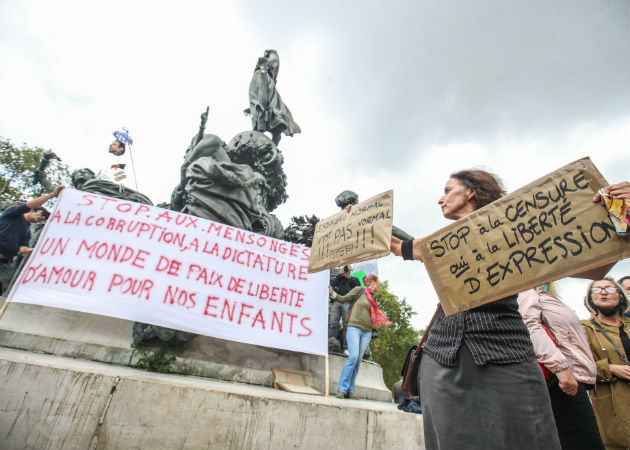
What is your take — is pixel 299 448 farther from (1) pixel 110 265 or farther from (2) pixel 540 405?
(1) pixel 110 265

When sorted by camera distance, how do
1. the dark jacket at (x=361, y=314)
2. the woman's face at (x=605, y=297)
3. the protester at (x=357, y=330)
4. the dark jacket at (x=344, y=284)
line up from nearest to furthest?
the woman's face at (x=605, y=297) → the protester at (x=357, y=330) → the dark jacket at (x=361, y=314) → the dark jacket at (x=344, y=284)

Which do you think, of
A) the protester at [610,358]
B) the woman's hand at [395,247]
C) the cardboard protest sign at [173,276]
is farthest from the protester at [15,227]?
the protester at [610,358]

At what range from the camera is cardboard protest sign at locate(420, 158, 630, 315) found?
1.17 metres

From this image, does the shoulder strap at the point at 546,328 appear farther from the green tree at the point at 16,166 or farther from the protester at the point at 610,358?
the green tree at the point at 16,166

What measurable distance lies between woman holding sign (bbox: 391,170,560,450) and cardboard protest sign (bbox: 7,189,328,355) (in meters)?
2.82

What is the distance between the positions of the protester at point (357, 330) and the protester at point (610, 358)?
7.19ft

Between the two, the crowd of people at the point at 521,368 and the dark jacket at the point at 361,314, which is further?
the dark jacket at the point at 361,314

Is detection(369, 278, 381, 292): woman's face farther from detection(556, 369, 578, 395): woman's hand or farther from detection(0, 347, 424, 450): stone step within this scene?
detection(556, 369, 578, 395): woman's hand

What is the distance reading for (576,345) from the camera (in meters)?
2.11

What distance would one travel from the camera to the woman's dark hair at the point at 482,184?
5.25ft

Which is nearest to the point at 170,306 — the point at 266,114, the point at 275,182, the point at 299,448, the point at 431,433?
the point at 299,448

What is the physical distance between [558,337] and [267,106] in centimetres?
879

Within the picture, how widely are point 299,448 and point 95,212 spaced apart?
11.9 ft

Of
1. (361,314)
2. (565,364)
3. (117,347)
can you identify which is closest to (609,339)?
(565,364)
